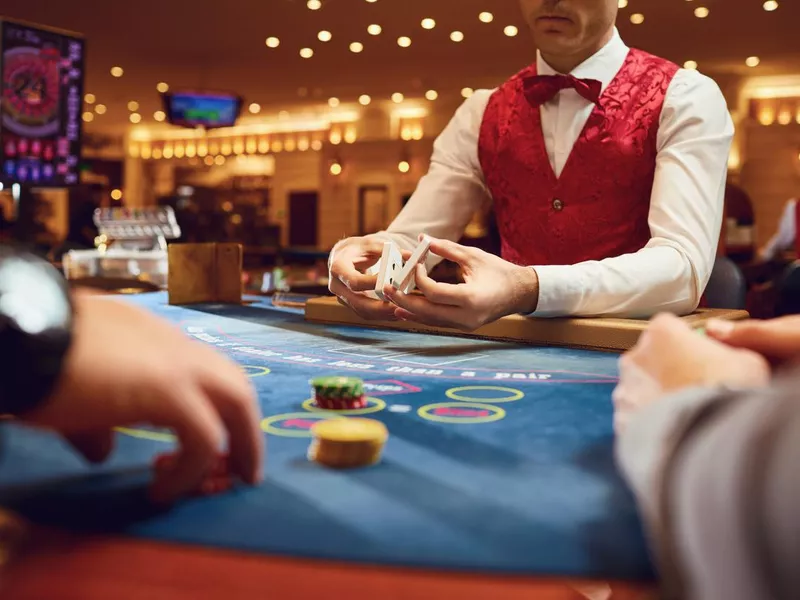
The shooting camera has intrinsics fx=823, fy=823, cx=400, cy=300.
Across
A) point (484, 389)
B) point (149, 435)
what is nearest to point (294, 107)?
point (484, 389)

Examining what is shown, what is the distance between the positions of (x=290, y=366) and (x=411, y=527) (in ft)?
2.25

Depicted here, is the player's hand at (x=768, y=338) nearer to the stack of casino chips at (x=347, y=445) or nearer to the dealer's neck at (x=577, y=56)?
the stack of casino chips at (x=347, y=445)

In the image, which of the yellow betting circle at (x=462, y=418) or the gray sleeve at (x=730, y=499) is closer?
the gray sleeve at (x=730, y=499)

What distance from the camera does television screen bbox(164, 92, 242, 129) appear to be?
10741 millimetres

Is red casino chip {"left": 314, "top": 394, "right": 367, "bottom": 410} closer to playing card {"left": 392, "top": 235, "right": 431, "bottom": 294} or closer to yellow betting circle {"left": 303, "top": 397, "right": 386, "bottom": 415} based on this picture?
yellow betting circle {"left": 303, "top": 397, "right": 386, "bottom": 415}

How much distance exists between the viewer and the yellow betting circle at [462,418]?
0.87 m

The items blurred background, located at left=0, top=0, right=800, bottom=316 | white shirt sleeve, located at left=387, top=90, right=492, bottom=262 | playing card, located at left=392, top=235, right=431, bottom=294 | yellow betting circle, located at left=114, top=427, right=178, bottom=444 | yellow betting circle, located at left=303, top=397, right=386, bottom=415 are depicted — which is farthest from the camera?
blurred background, located at left=0, top=0, right=800, bottom=316

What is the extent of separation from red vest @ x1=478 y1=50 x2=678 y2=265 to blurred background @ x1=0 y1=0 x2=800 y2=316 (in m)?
1.08

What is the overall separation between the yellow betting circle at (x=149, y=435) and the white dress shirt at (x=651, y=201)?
845 millimetres

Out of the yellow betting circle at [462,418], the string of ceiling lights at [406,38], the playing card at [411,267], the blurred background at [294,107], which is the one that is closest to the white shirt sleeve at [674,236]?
the playing card at [411,267]

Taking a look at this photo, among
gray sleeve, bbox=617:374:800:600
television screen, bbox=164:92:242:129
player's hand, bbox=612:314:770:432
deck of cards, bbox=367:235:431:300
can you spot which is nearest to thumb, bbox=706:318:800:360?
player's hand, bbox=612:314:770:432

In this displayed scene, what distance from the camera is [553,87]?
195 centimetres

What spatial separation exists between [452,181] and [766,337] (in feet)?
4.46

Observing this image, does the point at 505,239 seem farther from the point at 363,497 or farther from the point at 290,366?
the point at 363,497
